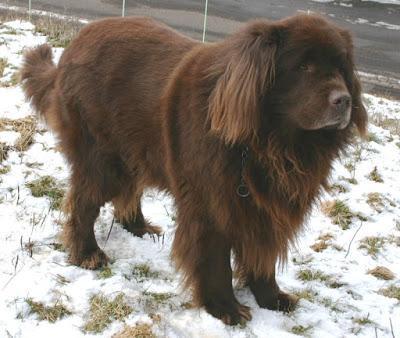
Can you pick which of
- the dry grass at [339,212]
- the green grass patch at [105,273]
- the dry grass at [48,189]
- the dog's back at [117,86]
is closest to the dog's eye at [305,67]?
the dog's back at [117,86]

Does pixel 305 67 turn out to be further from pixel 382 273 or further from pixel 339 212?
pixel 339 212

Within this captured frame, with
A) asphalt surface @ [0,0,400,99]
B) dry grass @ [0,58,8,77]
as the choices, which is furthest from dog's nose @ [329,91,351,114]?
asphalt surface @ [0,0,400,99]

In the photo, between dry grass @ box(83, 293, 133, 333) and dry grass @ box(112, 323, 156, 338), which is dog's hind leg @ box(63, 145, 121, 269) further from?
dry grass @ box(112, 323, 156, 338)

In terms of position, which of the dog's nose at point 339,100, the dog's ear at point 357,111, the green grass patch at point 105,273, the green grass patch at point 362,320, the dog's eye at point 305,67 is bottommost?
the green grass patch at point 362,320

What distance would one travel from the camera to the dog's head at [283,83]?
8.44ft

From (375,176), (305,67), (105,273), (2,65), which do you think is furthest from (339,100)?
(2,65)

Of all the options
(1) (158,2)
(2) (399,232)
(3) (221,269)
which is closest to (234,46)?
(3) (221,269)

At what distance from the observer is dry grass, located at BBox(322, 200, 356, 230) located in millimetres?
4238

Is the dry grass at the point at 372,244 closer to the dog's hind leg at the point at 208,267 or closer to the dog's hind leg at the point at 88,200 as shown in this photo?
the dog's hind leg at the point at 208,267

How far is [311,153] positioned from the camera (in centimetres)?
280

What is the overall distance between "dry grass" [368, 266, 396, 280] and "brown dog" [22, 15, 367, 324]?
726 millimetres

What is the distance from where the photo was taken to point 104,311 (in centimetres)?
299

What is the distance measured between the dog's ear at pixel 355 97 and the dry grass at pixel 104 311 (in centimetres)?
153

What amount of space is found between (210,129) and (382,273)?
5.52 ft
